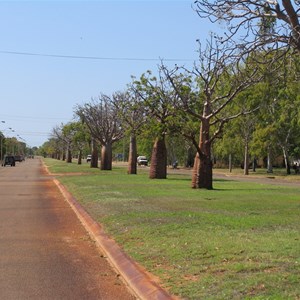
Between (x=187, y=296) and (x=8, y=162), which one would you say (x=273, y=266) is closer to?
(x=187, y=296)

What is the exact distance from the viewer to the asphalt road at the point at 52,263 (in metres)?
6.75

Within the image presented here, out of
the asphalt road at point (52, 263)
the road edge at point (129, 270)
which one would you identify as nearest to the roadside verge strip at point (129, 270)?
the road edge at point (129, 270)

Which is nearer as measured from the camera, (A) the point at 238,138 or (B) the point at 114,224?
(B) the point at 114,224

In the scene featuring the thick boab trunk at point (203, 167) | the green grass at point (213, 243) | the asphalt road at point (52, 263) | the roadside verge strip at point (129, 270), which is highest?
the thick boab trunk at point (203, 167)

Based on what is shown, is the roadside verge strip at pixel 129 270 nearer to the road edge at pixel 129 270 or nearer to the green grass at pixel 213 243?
the road edge at pixel 129 270

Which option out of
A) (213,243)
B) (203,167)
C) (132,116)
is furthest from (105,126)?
(213,243)

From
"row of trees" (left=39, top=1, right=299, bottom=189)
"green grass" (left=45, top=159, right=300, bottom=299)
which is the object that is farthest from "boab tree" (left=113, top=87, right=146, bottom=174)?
"green grass" (left=45, top=159, right=300, bottom=299)

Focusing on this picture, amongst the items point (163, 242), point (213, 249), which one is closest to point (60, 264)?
point (163, 242)

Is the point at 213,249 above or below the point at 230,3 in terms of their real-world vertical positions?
below

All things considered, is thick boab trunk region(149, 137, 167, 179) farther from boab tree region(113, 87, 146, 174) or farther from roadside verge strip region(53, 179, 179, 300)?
roadside verge strip region(53, 179, 179, 300)

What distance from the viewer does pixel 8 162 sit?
85375 mm

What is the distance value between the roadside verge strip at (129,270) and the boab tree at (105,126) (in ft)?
131

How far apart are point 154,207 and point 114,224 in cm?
334

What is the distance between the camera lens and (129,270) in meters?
7.71
